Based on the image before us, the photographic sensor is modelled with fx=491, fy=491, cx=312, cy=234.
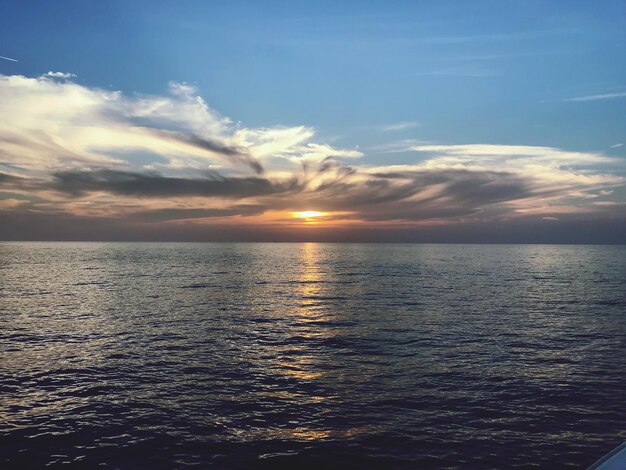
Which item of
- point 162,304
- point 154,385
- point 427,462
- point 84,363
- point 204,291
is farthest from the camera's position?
point 204,291

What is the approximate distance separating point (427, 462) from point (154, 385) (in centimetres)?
1545

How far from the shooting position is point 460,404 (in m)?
23.2

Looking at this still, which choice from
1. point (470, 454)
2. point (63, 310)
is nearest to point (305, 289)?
point (63, 310)

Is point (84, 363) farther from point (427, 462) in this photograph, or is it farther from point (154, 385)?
point (427, 462)

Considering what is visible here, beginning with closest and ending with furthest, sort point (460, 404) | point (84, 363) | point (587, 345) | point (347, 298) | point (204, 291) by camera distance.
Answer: point (460, 404)
point (84, 363)
point (587, 345)
point (347, 298)
point (204, 291)

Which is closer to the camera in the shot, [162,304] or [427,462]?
[427,462]

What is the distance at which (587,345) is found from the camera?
1468 inches

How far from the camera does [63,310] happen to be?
5553cm

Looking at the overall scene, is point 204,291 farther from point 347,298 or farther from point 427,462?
point 427,462

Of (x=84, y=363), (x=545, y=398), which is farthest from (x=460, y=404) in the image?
(x=84, y=363)

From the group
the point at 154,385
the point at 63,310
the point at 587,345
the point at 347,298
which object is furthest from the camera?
the point at 347,298

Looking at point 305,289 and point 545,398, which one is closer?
point 545,398

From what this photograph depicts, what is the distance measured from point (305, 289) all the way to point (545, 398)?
61163 millimetres

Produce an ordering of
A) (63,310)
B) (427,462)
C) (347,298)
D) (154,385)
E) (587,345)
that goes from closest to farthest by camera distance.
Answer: (427,462) → (154,385) → (587,345) → (63,310) → (347,298)
